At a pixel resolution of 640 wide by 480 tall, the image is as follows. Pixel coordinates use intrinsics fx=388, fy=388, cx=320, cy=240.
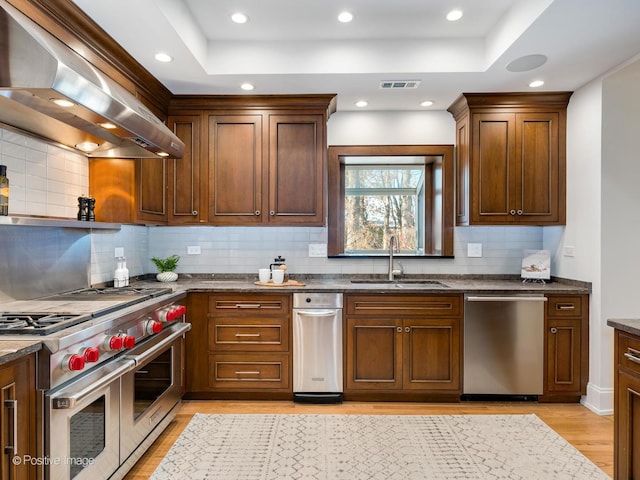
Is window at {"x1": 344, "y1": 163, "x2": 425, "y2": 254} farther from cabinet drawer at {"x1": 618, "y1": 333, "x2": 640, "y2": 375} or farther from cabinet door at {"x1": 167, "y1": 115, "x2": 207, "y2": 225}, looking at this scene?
cabinet drawer at {"x1": 618, "y1": 333, "x2": 640, "y2": 375}

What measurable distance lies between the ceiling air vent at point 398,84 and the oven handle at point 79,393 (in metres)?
2.67

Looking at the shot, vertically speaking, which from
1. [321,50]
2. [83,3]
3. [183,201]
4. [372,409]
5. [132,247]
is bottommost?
[372,409]

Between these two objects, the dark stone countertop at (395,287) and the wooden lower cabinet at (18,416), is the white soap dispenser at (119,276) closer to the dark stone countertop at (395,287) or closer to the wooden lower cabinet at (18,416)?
the dark stone countertop at (395,287)

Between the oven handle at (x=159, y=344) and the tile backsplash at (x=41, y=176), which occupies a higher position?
the tile backsplash at (x=41, y=176)

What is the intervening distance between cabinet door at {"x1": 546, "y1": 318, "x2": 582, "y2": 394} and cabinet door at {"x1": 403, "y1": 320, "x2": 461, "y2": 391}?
74cm

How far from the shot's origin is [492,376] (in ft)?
10.2

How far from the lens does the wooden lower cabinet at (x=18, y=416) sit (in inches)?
53.0

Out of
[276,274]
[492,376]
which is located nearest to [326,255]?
[276,274]

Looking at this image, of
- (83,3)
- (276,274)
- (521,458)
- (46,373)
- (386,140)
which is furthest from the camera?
(386,140)

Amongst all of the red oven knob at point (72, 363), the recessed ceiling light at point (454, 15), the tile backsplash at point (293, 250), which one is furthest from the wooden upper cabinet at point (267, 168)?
the red oven knob at point (72, 363)

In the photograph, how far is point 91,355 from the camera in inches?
66.0

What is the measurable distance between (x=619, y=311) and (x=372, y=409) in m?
2.03

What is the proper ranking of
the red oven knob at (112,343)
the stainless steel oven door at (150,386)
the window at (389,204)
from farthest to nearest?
the window at (389,204)
the stainless steel oven door at (150,386)
the red oven knob at (112,343)

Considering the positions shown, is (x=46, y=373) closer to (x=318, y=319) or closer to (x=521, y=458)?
(x=318, y=319)
